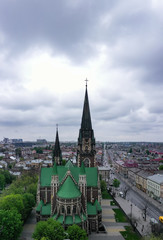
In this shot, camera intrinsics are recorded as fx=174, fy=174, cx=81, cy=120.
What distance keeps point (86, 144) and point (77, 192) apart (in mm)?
17255

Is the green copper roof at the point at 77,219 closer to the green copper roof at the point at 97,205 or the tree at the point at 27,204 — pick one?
the green copper roof at the point at 97,205

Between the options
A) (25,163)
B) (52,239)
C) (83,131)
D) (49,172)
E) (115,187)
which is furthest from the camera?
(25,163)

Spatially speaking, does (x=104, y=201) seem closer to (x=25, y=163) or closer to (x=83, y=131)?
(x=83, y=131)

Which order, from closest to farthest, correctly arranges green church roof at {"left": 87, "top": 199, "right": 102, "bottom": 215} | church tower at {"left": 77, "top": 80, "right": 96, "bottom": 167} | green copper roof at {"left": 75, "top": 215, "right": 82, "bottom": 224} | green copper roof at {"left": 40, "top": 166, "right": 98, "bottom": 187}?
green copper roof at {"left": 75, "top": 215, "right": 82, "bottom": 224}, green church roof at {"left": 87, "top": 199, "right": 102, "bottom": 215}, green copper roof at {"left": 40, "top": 166, "right": 98, "bottom": 187}, church tower at {"left": 77, "top": 80, "right": 96, "bottom": 167}

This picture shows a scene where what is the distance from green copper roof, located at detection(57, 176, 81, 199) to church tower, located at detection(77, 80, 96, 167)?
491 inches

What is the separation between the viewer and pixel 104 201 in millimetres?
71375

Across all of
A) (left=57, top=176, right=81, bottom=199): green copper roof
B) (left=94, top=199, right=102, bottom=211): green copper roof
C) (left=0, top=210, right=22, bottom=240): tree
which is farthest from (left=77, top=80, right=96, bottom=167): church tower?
(left=0, top=210, right=22, bottom=240): tree

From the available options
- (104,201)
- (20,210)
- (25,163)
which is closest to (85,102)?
(20,210)

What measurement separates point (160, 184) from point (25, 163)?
369 feet

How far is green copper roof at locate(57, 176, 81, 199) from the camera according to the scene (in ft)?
138

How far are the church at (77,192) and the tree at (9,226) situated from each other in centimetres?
920

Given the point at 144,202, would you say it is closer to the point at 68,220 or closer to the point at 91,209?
the point at 91,209

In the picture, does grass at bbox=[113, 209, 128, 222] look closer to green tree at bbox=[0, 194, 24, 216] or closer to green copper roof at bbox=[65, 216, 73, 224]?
green copper roof at bbox=[65, 216, 73, 224]

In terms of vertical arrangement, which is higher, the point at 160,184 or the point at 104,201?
the point at 160,184
